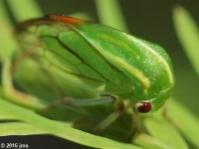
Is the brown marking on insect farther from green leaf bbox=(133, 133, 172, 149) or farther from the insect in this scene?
green leaf bbox=(133, 133, 172, 149)

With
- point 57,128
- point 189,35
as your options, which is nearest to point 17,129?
point 57,128

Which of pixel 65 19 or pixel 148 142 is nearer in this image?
pixel 148 142

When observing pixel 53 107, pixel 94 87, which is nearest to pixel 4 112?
pixel 53 107

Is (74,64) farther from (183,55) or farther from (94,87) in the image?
(183,55)

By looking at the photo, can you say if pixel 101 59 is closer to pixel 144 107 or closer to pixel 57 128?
pixel 144 107

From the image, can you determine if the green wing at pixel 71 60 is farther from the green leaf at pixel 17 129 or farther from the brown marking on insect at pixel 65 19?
the green leaf at pixel 17 129

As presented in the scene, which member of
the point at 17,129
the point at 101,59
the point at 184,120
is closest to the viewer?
the point at 17,129

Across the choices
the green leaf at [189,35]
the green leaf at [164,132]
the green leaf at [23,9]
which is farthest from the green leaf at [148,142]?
Result: the green leaf at [23,9]
